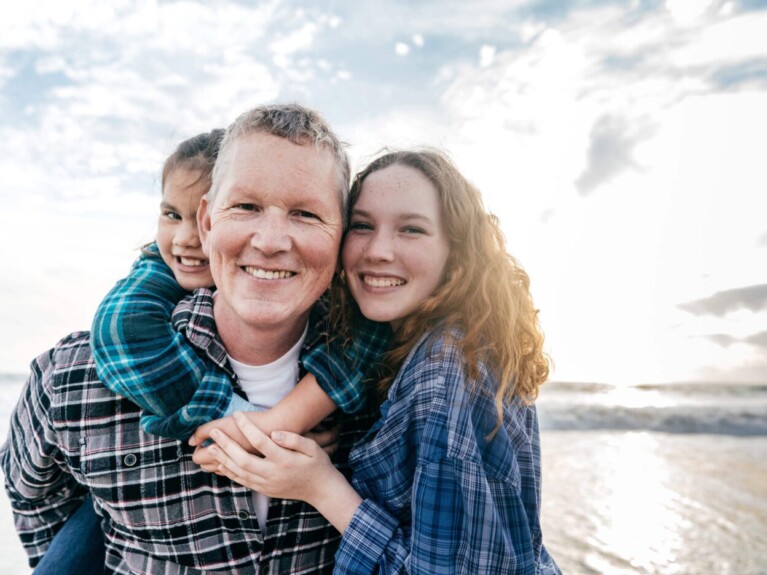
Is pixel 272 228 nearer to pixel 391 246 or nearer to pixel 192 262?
pixel 391 246

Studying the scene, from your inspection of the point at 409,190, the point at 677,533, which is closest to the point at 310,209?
the point at 409,190

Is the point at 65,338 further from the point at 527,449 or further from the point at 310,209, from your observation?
the point at 527,449

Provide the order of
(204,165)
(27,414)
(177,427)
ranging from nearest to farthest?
1. (177,427)
2. (27,414)
3. (204,165)

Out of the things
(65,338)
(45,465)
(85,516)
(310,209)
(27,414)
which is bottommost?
(85,516)

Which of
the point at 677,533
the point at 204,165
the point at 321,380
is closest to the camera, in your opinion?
the point at 321,380

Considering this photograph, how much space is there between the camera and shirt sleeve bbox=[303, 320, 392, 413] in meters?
2.14

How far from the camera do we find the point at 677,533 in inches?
230

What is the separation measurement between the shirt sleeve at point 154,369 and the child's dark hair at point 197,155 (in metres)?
0.91

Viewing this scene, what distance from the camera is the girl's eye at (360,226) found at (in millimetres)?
2385

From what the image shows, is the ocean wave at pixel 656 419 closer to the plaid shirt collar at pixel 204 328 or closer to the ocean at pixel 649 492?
the ocean at pixel 649 492

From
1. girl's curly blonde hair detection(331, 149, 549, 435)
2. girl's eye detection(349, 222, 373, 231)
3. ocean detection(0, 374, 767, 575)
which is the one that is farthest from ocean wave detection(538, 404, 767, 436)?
girl's eye detection(349, 222, 373, 231)

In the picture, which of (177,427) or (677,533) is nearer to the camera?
(177,427)

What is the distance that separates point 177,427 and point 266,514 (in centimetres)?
49

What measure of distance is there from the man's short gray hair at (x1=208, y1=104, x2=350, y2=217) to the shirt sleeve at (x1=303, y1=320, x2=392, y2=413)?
54cm
